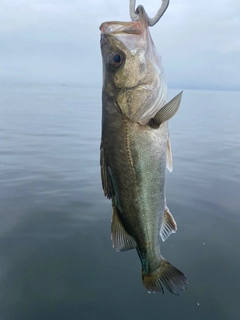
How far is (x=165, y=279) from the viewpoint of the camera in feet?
9.59

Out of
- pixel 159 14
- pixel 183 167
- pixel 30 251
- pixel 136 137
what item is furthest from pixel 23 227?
pixel 183 167

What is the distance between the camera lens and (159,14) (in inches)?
94.2

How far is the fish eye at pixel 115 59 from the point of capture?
2.57m

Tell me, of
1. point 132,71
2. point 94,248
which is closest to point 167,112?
point 132,71

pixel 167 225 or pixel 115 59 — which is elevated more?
pixel 115 59

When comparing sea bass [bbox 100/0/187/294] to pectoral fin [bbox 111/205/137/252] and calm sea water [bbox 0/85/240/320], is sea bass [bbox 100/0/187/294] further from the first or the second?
calm sea water [bbox 0/85/240/320]

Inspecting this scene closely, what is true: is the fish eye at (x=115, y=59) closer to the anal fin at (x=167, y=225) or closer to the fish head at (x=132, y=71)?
the fish head at (x=132, y=71)

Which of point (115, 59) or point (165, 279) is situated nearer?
point (115, 59)

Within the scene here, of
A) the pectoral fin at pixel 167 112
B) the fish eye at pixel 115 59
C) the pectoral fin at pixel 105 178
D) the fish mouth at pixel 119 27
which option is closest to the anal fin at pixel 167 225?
the pectoral fin at pixel 105 178

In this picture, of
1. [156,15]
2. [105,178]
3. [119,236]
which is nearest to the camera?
[156,15]

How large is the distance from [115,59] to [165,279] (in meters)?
2.03

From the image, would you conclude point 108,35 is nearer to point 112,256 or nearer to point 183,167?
point 112,256

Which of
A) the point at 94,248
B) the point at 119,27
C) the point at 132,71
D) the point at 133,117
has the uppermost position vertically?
the point at 119,27

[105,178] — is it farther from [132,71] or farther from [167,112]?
[132,71]
